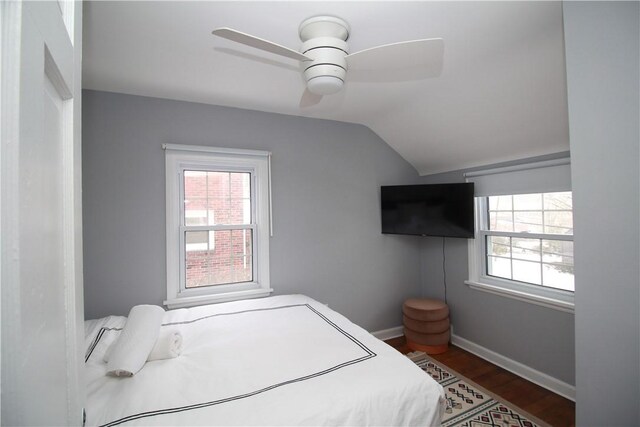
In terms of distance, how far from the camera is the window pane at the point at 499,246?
304 centimetres

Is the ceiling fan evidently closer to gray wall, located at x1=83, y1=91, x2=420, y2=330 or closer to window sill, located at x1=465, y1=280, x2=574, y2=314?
gray wall, located at x1=83, y1=91, x2=420, y2=330

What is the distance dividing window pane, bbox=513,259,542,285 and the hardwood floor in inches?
36.3

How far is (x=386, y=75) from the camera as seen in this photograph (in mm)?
2225

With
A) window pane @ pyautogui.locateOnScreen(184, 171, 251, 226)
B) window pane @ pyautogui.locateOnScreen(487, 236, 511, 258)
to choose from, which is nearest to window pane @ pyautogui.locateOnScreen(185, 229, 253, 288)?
window pane @ pyautogui.locateOnScreen(184, 171, 251, 226)

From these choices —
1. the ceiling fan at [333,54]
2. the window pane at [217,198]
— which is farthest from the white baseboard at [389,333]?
the ceiling fan at [333,54]

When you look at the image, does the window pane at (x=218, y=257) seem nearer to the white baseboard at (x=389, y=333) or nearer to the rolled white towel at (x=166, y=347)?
the rolled white towel at (x=166, y=347)

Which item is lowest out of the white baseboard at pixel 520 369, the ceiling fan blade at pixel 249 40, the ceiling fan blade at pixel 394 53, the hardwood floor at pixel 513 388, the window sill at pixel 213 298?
the hardwood floor at pixel 513 388

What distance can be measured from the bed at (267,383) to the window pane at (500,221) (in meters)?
2.13

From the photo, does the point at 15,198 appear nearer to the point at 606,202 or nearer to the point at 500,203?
the point at 606,202

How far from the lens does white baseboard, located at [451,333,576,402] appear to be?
2420mm

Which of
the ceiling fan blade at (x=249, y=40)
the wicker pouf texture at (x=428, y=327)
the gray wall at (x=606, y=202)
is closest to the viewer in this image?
the gray wall at (x=606, y=202)

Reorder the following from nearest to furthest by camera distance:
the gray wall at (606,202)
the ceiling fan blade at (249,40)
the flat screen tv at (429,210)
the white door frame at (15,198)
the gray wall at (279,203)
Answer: the white door frame at (15,198)
the gray wall at (606,202)
the ceiling fan blade at (249,40)
the gray wall at (279,203)
the flat screen tv at (429,210)

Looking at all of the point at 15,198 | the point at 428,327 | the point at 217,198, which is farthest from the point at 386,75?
the point at 428,327

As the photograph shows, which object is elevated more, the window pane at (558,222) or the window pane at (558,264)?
the window pane at (558,222)
